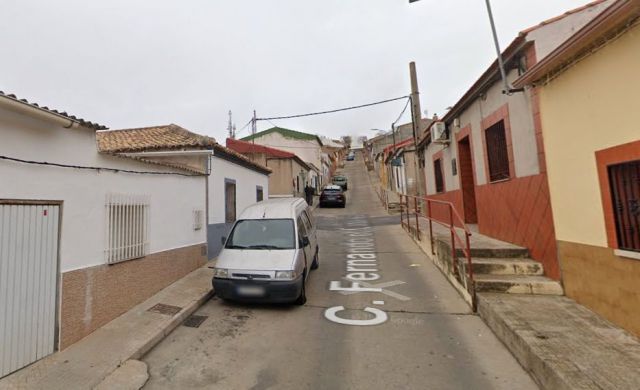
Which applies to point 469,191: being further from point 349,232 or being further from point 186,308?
point 186,308

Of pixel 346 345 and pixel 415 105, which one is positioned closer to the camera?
pixel 346 345

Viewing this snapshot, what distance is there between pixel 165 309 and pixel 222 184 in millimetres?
4737

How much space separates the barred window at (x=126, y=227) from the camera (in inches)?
200

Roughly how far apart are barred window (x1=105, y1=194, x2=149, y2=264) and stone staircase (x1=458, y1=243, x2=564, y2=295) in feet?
19.8

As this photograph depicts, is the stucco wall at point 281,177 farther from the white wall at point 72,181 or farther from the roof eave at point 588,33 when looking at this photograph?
the roof eave at point 588,33

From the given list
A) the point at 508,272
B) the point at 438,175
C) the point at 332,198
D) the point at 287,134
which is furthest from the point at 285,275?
the point at 287,134

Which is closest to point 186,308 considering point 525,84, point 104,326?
point 104,326

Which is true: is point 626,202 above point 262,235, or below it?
above

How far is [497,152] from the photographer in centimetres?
686

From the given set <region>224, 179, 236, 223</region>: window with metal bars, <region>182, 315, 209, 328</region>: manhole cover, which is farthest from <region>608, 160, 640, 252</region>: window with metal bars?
<region>224, 179, 236, 223</region>: window with metal bars

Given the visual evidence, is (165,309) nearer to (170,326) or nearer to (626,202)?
(170,326)

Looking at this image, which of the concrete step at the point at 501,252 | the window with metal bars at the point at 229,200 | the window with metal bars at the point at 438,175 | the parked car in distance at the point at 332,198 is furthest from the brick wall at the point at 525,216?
the parked car in distance at the point at 332,198

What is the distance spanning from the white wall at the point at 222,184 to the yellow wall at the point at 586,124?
25.5ft

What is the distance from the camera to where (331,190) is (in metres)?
22.9
